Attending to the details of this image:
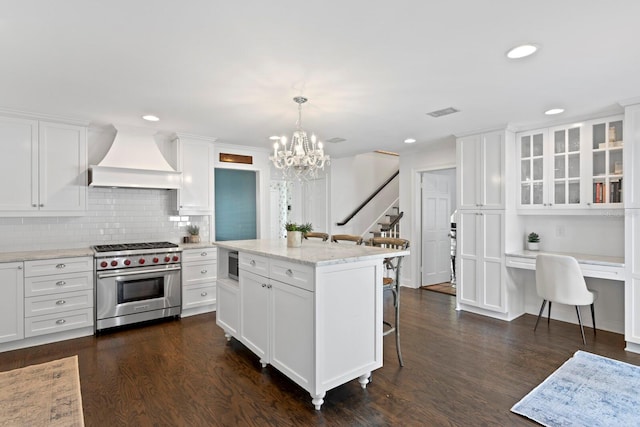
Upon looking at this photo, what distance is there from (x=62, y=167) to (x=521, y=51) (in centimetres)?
480

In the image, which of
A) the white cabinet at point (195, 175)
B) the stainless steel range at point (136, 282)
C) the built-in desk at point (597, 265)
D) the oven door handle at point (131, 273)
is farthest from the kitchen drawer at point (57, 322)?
the built-in desk at point (597, 265)

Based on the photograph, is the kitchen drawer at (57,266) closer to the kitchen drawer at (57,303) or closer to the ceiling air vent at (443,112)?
the kitchen drawer at (57,303)

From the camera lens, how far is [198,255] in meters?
4.65

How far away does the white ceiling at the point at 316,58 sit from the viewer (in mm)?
1867

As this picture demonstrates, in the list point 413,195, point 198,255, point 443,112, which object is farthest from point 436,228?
point 198,255

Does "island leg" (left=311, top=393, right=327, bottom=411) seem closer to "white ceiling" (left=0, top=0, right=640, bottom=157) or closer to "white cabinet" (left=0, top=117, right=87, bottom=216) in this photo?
"white ceiling" (left=0, top=0, right=640, bottom=157)

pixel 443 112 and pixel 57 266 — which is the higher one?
pixel 443 112

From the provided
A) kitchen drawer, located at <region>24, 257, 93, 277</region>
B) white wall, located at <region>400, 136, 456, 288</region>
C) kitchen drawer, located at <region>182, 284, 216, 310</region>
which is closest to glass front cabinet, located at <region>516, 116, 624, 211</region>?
white wall, located at <region>400, 136, 456, 288</region>

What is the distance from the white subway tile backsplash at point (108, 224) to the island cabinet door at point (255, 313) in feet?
7.74

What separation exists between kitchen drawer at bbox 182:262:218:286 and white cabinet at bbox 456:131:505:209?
3640 millimetres

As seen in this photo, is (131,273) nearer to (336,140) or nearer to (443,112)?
(336,140)

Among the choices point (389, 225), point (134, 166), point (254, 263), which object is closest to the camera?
point (254, 263)

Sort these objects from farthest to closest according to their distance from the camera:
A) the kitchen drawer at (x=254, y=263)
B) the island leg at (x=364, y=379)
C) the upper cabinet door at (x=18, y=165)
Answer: the upper cabinet door at (x=18, y=165), the kitchen drawer at (x=254, y=263), the island leg at (x=364, y=379)

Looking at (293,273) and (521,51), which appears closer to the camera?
(521,51)
